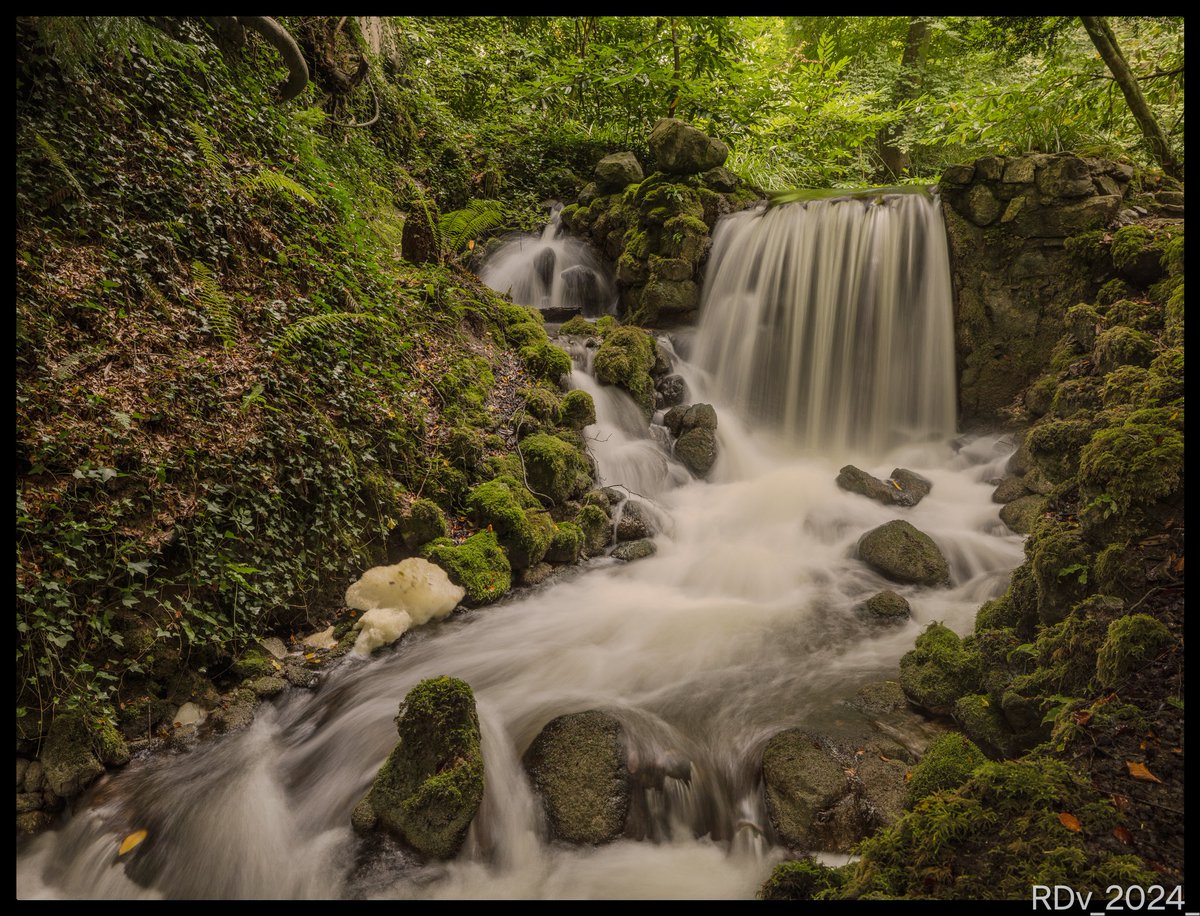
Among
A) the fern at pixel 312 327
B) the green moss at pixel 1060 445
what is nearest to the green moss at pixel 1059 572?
the green moss at pixel 1060 445

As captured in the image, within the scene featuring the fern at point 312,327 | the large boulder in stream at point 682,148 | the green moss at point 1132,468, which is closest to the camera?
the green moss at point 1132,468

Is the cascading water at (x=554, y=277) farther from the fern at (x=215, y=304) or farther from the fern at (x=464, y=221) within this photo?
the fern at (x=215, y=304)

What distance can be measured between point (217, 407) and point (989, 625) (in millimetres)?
5733

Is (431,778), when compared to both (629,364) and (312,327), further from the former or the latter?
(629,364)

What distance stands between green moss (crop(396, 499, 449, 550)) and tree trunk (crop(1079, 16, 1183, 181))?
8038mm

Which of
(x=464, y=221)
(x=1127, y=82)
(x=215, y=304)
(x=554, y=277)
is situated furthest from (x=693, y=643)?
(x=554, y=277)

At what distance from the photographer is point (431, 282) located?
761 cm

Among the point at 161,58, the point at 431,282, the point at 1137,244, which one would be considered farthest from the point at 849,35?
the point at 161,58

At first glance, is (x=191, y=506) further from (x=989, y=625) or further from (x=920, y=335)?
(x=920, y=335)

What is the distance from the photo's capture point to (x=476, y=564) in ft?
18.3

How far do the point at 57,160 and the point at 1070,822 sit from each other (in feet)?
23.0

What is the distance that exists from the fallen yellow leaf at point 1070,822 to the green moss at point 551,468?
17.0 ft

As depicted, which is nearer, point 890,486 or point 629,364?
point 890,486

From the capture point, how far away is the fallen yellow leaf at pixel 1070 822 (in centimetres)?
194
